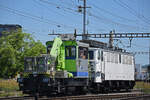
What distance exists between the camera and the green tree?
29641 millimetres

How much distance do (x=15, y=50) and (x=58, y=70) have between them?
11.1 metres

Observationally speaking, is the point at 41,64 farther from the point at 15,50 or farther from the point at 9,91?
the point at 15,50

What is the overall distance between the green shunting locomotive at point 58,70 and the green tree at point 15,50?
883cm

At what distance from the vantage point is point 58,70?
67.1 ft

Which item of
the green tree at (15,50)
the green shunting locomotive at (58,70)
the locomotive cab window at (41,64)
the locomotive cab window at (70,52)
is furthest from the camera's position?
the green tree at (15,50)

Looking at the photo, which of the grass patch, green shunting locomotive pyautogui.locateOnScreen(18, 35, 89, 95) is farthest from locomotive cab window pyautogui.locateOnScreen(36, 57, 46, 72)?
the grass patch

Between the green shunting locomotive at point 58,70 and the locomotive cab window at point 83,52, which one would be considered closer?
the green shunting locomotive at point 58,70

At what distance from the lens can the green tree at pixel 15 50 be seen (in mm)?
29641

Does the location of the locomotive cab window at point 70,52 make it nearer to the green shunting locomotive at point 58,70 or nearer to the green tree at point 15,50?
the green shunting locomotive at point 58,70

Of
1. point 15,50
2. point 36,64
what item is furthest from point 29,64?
point 15,50

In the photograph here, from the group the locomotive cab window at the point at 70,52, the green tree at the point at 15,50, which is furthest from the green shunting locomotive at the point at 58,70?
the green tree at the point at 15,50

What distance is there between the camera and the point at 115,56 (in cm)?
2858

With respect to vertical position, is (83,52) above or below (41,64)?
above

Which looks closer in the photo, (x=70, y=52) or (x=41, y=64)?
(x=41, y=64)
